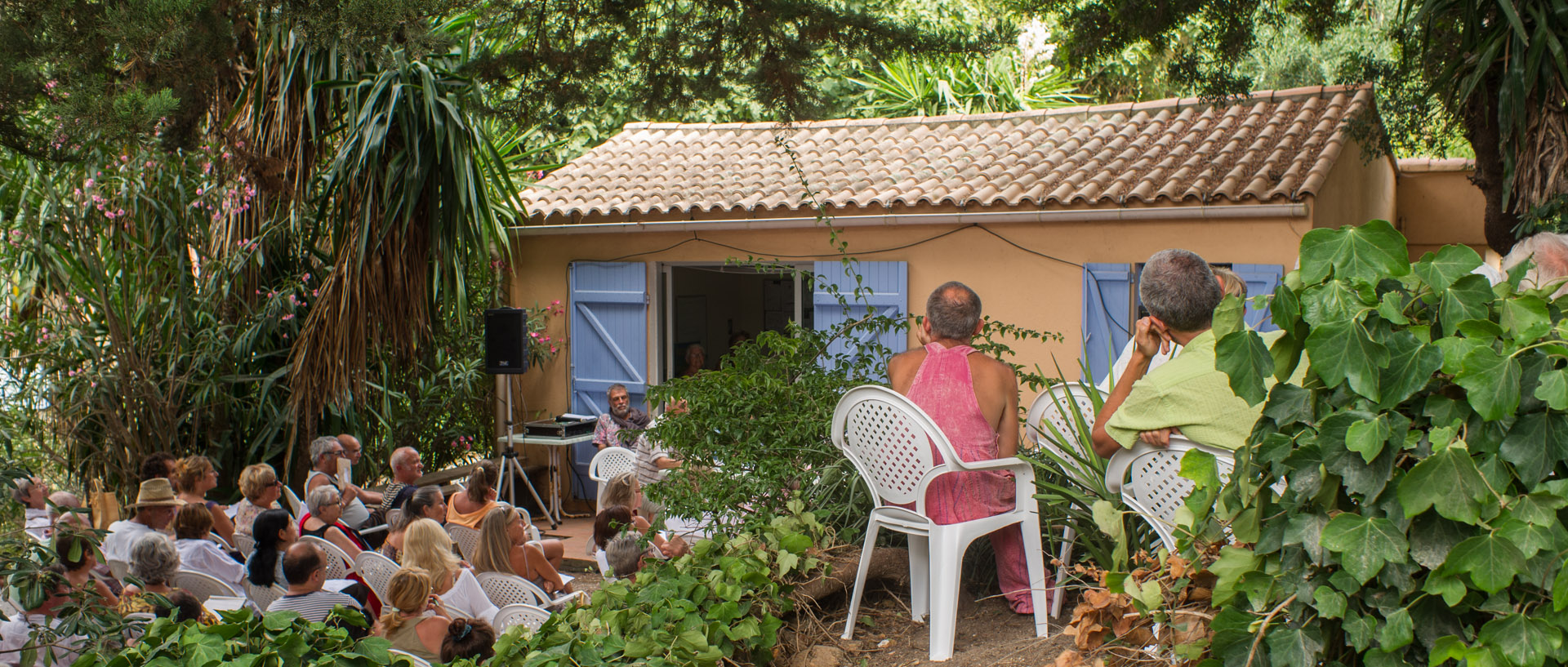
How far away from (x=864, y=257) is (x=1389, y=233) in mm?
6315

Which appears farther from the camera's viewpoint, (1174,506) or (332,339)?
(332,339)

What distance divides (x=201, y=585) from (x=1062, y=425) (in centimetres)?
337

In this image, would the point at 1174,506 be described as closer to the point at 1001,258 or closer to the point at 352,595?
the point at 352,595

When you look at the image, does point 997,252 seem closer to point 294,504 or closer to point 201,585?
point 294,504

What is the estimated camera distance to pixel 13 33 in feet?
7.83

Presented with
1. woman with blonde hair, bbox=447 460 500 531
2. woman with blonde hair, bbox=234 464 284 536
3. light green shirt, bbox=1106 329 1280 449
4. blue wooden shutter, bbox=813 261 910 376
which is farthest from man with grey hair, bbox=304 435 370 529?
light green shirt, bbox=1106 329 1280 449

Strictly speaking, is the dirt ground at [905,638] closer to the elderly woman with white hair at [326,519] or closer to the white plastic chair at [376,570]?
the white plastic chair at [376,570]

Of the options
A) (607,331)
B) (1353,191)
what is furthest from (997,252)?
(607,331)

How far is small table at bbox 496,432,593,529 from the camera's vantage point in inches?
305

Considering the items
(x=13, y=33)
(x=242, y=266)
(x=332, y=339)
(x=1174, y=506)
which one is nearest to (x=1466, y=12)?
(x=1174, y=506)

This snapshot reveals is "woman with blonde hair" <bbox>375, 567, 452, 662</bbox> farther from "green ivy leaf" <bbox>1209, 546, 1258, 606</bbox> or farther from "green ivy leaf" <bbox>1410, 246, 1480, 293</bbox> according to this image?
"green ivy leaf" <bbox>1410, 246, 1480, 293</bbox>

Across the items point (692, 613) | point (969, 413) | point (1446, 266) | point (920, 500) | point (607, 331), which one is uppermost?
Answer: point (1446, 266)

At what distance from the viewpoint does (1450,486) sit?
3.77ft

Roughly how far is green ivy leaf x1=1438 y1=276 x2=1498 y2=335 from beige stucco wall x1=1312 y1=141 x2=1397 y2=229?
4872 millimetres
